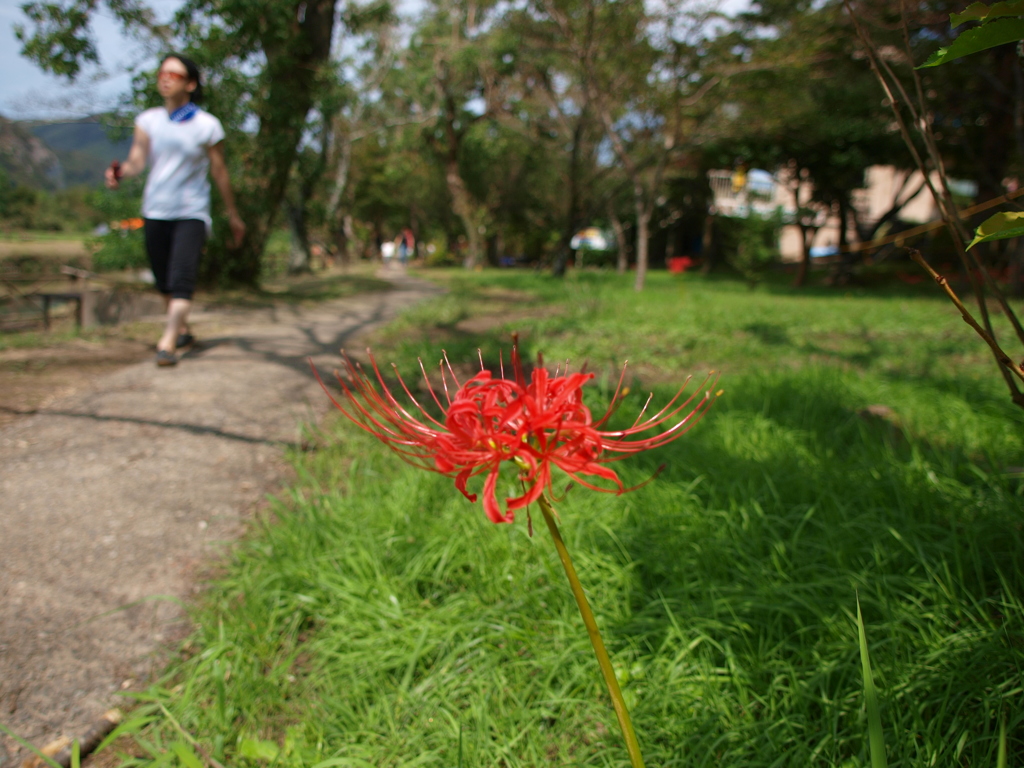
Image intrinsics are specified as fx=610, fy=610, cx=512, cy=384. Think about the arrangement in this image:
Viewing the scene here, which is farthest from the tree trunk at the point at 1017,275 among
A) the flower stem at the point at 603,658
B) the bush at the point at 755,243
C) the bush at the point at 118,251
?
the bush at the point at 118,251

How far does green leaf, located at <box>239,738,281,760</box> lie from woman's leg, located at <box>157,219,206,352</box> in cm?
296

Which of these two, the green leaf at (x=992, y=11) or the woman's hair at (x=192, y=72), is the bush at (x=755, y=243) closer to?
the woman's hair at (x=192, y=72)

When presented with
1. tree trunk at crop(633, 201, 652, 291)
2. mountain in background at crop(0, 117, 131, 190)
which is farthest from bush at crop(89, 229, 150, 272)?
tree trunk at crop(633, 201, 652, 291)

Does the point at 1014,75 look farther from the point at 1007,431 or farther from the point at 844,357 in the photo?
the point at 1007,431

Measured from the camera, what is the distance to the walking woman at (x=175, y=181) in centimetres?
367

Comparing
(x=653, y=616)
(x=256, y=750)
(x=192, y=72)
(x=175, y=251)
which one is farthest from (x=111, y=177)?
(x=653, y=616)

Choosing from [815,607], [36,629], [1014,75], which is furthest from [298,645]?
[1014,75]

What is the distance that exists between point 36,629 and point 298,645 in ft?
2.21

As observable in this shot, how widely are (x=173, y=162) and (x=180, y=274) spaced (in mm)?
676

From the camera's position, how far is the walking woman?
3666mm

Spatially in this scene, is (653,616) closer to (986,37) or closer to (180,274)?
(986,37)

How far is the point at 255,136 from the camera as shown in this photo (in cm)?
756

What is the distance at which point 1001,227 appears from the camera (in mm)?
699

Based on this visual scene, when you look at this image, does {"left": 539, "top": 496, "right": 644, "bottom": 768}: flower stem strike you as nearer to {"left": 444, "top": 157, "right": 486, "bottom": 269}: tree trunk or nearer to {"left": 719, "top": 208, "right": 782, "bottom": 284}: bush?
{"left": 719, "top": 208, "right": 782, "bottom": 284}: bush
